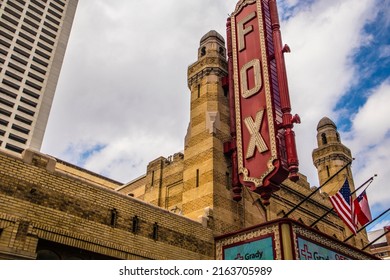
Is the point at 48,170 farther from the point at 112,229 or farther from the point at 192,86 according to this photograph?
the point at 192,86

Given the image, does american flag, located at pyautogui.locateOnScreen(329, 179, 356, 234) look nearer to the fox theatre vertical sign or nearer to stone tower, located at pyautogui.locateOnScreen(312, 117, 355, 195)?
the fox theatre vertical sign

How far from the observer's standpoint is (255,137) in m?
17.3

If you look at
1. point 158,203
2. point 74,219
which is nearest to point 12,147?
point 158,203

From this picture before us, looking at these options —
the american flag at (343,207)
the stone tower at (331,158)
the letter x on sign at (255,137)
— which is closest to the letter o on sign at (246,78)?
the letter x on sign at (255,137)

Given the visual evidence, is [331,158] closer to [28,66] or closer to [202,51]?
[202,51]

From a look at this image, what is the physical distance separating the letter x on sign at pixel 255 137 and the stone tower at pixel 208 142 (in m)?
2.16

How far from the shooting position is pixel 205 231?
1673cm

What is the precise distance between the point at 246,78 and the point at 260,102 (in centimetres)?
180

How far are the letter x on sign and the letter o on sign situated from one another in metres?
1.27

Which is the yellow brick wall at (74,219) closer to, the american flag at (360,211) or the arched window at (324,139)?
the american flag at (360,211)

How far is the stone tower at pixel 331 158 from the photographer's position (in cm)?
3130

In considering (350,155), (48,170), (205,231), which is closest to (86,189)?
(48,170)

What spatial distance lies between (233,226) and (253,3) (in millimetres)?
11442
